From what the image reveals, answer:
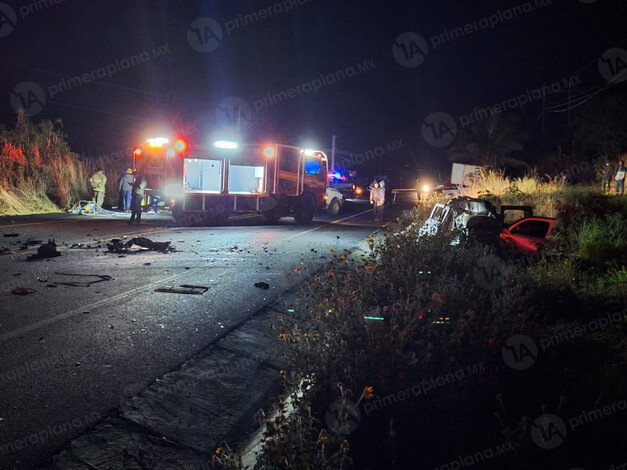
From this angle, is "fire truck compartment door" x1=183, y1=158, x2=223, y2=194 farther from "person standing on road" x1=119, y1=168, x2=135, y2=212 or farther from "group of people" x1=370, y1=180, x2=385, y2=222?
"group of people" x1=370, y1=180, x2=385, y2=222

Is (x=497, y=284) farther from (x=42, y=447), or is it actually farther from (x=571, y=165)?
(x=571, y=165)

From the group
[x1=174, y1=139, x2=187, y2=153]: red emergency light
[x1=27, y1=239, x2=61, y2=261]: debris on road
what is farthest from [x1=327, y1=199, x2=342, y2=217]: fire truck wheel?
[x1=27, y1=239, x2=61, y2=261]: debris on road

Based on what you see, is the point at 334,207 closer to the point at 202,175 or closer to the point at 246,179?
the point at 246,179

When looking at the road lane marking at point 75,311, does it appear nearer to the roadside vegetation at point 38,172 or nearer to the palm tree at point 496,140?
the roadside vegetation at point 38,172

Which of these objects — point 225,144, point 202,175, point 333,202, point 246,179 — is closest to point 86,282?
point 202,175

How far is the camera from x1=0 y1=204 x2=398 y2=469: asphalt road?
3.79 metres

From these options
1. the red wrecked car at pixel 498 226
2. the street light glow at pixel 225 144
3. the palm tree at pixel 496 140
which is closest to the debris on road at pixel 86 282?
the red wrecked car at pixel 498 226

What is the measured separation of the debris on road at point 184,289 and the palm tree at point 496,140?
122ft

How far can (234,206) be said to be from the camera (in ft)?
57.3

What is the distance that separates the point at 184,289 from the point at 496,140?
39310 mm

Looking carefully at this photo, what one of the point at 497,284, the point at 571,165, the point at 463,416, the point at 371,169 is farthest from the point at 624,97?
the point at 371,169

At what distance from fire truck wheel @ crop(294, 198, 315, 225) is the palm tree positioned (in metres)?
26.3

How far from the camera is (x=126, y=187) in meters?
19.8

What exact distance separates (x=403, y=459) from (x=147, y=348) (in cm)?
304
